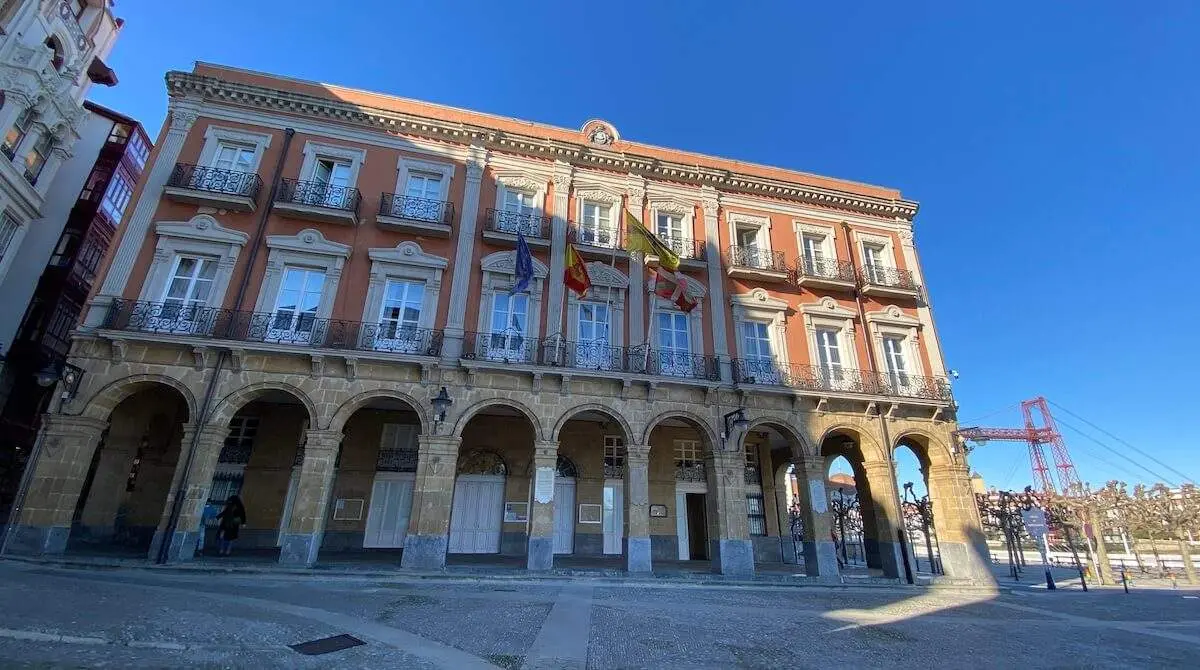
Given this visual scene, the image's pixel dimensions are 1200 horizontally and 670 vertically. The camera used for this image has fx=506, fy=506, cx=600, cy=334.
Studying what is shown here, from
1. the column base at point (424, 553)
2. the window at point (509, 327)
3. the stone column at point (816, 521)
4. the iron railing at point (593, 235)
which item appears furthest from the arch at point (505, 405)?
the stone column at point (816, 521)

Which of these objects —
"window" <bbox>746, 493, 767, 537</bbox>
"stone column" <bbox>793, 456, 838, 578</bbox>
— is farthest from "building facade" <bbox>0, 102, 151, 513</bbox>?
"window" <bbox>746, 493, 767, 537</bbox>

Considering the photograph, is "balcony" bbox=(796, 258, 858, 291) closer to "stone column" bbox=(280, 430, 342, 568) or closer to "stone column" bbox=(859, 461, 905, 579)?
"stone column" bbox=(859, 461, 905, 579)

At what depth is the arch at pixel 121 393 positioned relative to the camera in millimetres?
12070

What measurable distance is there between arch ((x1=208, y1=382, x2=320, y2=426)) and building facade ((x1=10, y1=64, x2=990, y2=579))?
0.26 feet

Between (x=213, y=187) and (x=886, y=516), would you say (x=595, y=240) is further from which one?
(x=886, y=516)

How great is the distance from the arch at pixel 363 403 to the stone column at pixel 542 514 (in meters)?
3.12

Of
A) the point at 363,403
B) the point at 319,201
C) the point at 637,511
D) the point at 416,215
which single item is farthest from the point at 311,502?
the point at 319,201

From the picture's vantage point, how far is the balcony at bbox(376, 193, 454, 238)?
15.0 meters

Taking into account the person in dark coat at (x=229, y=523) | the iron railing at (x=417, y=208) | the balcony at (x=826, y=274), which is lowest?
the person in dark coat at (x=229, y=523)

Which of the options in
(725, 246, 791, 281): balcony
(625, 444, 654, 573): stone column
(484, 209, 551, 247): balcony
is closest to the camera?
(625, 444, 654, 573): stone column

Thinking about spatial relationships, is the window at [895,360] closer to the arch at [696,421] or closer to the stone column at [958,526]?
the stone column at [958,526]

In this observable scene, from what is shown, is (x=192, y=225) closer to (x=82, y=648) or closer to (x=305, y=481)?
(x=305, y=481)

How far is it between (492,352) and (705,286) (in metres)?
7.26

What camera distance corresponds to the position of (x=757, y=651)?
6371 mm
